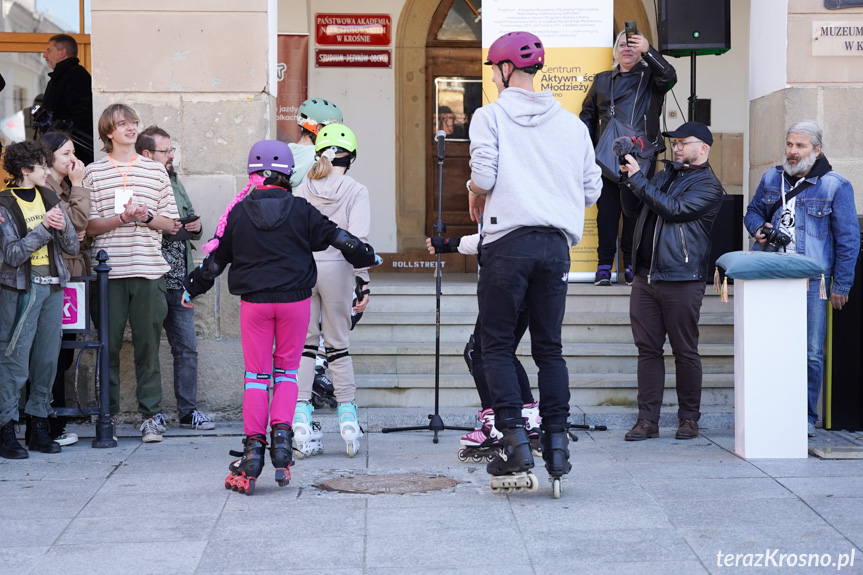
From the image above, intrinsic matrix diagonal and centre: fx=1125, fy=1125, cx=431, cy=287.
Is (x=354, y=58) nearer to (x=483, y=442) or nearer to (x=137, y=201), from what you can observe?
(x=137, y=201)

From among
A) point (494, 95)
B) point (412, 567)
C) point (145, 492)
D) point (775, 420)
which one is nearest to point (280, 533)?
point (412, 567)

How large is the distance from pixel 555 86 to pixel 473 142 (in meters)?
3.63

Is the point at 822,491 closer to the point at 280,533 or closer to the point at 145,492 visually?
the point at 280,533

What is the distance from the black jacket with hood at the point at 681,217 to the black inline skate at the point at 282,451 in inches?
100

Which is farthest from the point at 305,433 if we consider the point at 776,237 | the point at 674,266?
the point at 776,237

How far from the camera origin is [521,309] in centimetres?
538

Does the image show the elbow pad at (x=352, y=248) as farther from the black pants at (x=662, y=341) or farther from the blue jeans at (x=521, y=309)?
the black pants at (x=662, y=341)

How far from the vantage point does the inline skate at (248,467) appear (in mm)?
5469

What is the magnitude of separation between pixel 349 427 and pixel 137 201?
6.62 ft

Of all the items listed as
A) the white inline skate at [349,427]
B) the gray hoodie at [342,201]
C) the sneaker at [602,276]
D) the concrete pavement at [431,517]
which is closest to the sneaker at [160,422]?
the concrete pavement at [431,517]

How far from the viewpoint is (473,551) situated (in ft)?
14.5

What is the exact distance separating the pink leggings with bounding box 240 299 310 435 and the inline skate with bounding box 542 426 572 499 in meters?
1.32

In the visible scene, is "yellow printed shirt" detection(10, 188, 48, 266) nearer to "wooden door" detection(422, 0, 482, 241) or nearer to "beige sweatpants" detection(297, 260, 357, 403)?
"beige sweatpants" detection(297, 260, 357, 403)

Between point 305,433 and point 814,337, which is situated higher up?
point 814,337
